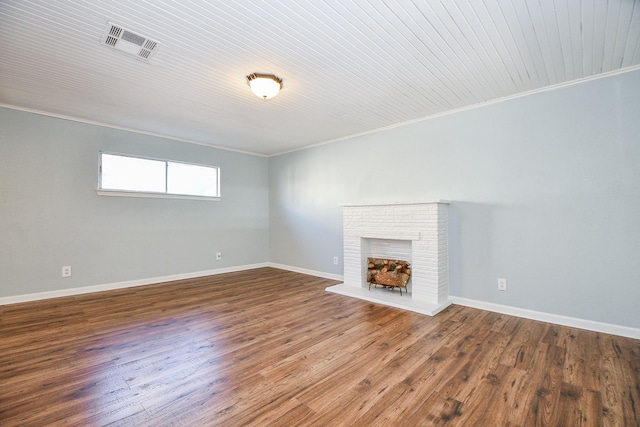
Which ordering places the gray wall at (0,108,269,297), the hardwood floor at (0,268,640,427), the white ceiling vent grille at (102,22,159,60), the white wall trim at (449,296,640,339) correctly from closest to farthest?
1. the hardwood floor at (0,268,640,427)
2. the white ceiling vent grille at (102,22,159,60)
3. the white wall trim at (449,296,640,339)
4. the gray wall at (0,108,269,297)

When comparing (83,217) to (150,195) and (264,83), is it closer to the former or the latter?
(150,195)

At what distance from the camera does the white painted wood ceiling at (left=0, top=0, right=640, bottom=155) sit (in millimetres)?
1887

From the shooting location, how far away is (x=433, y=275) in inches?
134

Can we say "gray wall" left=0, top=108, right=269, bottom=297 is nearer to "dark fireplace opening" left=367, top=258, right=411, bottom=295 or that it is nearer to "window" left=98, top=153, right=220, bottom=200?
"window" left=98, top=153, right=220, bottom=200

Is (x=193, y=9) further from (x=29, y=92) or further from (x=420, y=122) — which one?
(x=420, y=122)

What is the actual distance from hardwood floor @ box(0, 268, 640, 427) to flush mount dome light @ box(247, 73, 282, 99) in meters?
2.37

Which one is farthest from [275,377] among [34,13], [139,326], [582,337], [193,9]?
[34,13]

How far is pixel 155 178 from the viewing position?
477 centimetres

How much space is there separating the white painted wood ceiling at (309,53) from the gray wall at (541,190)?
0.96 ft

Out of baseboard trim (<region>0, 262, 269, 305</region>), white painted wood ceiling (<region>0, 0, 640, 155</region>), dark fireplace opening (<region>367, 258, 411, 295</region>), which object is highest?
white painted wood ceiling (<region>0, 0, 640, 155</region>)

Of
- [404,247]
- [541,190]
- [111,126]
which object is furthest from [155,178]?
[541,190]

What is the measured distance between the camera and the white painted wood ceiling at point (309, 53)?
1.89m

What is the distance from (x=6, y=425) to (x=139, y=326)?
1.39m

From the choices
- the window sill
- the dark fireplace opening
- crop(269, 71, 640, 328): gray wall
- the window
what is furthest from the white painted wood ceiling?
the dark fireplace opening
